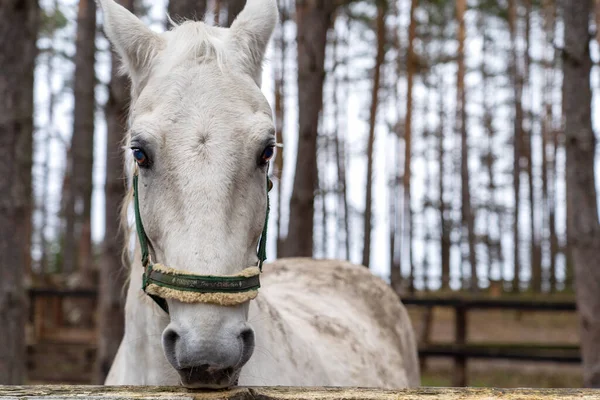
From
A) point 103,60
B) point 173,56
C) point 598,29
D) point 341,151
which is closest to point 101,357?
point 173,56

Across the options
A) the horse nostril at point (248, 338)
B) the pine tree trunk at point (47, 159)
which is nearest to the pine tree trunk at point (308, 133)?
the horse nostril at point (248, 338)

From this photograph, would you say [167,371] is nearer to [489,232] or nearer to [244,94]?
[244,94]

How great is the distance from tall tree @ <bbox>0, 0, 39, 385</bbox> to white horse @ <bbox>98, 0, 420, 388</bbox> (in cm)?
244

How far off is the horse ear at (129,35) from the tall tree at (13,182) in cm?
294

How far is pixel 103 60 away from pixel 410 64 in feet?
33.3

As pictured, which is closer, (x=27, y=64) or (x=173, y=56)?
(x=173, y=56)

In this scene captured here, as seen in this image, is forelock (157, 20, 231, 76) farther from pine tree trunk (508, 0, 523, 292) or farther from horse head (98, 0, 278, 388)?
pine tree trunk (508, 0, 523, 292)

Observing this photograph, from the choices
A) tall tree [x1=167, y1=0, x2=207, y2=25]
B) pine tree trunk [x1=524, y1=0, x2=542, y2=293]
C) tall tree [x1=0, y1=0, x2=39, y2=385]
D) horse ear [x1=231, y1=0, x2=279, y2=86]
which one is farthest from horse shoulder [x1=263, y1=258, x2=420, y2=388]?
pine tree trunk [x1=524, y1=0, x2=542, y2=293]

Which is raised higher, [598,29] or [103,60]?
[103,60]

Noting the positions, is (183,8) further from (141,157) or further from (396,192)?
(396,192)

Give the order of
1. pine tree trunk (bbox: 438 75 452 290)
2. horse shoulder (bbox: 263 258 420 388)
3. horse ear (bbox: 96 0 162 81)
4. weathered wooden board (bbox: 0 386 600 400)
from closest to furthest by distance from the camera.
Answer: weathered wooden board (bbox: 0 386 600 400), horse ear (bbox: 96 0 162 81), horse shoulder (bbox: 263 258 420 388), pine tree trunk (bbox: 438 75 452 290)

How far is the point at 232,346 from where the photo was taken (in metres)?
1.91

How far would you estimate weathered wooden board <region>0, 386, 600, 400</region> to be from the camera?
180 centimetres

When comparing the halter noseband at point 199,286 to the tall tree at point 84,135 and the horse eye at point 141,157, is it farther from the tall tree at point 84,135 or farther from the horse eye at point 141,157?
the tall tree at point 84,135
